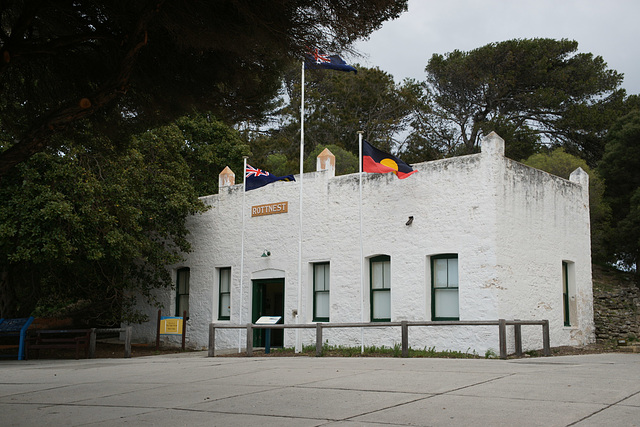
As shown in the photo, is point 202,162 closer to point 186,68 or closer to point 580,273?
point 580,273

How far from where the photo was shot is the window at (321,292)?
19375mm

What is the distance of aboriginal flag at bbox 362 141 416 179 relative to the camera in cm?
1688

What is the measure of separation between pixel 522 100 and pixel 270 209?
2593cm

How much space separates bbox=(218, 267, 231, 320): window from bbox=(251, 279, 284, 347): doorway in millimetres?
1241

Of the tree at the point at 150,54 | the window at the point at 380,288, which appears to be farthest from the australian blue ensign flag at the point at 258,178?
the tree at the point at 150,54

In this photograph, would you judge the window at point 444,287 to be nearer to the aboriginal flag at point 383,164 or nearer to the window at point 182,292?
the aboriginal flag at point 383,164

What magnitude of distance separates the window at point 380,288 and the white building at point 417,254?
3cm

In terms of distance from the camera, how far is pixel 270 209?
67.7 ft

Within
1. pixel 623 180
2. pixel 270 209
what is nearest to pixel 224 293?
pixel 270 209

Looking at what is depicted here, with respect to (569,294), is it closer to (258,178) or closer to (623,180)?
(258,178)

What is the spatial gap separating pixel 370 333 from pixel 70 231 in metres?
8.49

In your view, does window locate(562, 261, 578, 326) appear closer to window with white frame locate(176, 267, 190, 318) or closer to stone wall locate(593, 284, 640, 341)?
stone wall locate(593, 284, 640, 341)

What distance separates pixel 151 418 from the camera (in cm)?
768

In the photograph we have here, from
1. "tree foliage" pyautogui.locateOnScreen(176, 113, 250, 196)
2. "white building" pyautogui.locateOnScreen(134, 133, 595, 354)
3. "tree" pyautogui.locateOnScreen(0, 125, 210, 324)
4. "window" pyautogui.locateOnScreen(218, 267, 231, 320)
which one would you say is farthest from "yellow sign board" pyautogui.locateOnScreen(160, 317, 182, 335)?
"tree foliage" pyautogui.locateOnScreen(176, 113, 250, 196)
